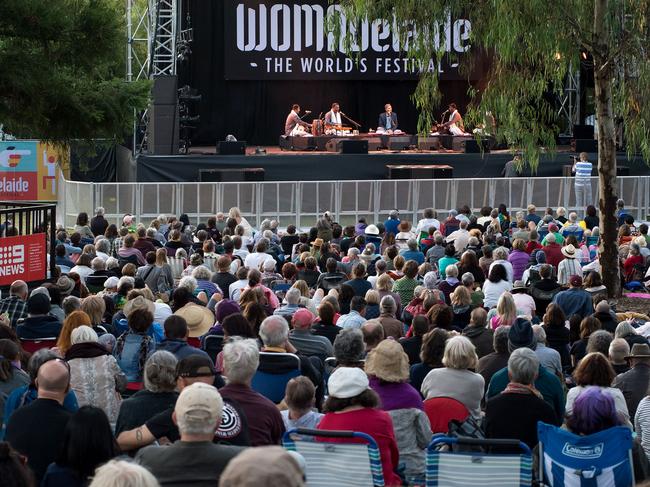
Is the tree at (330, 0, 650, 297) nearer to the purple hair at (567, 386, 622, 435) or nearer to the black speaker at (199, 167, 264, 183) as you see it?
the black speaker at (199, 167, 264, 183)

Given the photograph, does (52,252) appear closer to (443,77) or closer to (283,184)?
(283,184)

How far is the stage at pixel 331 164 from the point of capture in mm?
26922

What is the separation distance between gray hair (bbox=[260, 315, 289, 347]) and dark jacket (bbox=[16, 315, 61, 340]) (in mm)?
2535

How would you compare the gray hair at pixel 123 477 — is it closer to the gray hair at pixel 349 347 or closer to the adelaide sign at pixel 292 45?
the gray hair at pixel 349 347

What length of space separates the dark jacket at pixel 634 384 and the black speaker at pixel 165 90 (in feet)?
64.1

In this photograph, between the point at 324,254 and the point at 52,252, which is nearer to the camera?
the point at 52,252

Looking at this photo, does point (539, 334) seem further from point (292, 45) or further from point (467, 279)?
point (292, 45)

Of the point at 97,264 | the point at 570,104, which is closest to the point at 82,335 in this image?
the point at 97,264

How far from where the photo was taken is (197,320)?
33.4ft

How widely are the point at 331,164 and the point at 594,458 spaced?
70.5 ft

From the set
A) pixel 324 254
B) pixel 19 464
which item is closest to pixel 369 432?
pixel 19 464

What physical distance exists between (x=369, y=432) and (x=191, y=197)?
1770 centimetres

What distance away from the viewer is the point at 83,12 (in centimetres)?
1244

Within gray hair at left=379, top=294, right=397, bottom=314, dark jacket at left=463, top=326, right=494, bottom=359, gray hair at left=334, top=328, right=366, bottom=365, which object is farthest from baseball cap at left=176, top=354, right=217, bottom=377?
gray hair at left=379, top=294, right=397, bottom=314
